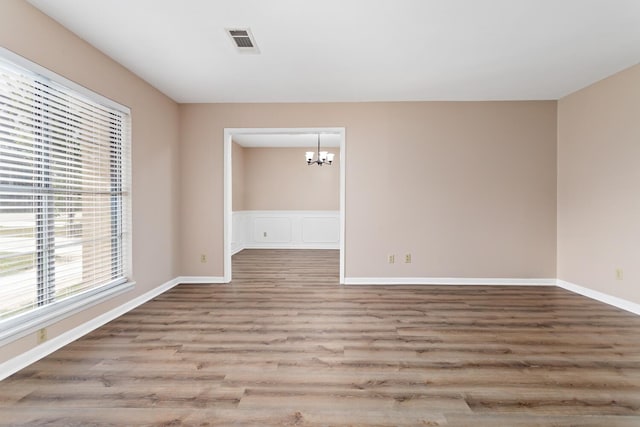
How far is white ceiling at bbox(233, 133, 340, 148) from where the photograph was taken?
6930 mm

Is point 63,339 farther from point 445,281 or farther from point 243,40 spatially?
point 445,281

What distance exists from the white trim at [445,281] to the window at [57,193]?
9.70 feet

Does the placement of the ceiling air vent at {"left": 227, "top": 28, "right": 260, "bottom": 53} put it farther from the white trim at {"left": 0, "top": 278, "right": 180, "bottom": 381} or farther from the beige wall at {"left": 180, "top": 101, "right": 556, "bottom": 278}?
the white trim at {"left": 0, "top": 278, "right": 180, "bottom": 381}

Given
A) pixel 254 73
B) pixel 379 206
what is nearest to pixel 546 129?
pixel 379 206

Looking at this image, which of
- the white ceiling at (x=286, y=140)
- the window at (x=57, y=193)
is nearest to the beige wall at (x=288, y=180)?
the white ceiling at (x=286, y=140)

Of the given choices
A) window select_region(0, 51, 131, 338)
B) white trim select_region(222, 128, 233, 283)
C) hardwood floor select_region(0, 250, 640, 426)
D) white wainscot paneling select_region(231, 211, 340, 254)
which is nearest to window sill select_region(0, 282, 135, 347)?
window select_region(0, 51, 131, 338)

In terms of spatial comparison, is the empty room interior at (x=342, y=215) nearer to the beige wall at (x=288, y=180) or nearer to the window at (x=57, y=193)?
the window at (x=57, y=193)

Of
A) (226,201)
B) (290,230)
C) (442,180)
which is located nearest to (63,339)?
(226,201)

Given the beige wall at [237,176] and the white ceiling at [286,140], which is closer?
the white ceiling at [286,140]

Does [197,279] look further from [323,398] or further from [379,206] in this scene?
[323,398]

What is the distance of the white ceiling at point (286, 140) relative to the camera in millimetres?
6930

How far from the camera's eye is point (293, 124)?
4625mm

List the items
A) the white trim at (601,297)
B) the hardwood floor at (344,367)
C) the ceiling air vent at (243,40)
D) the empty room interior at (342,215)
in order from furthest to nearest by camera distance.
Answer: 1. the white trim at (601,297)
2. the ceiling air vent at (243,40)
3. the empty room interior at (342,215)
4. the hardwood floor at (344,367)

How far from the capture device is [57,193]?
8.64ft
